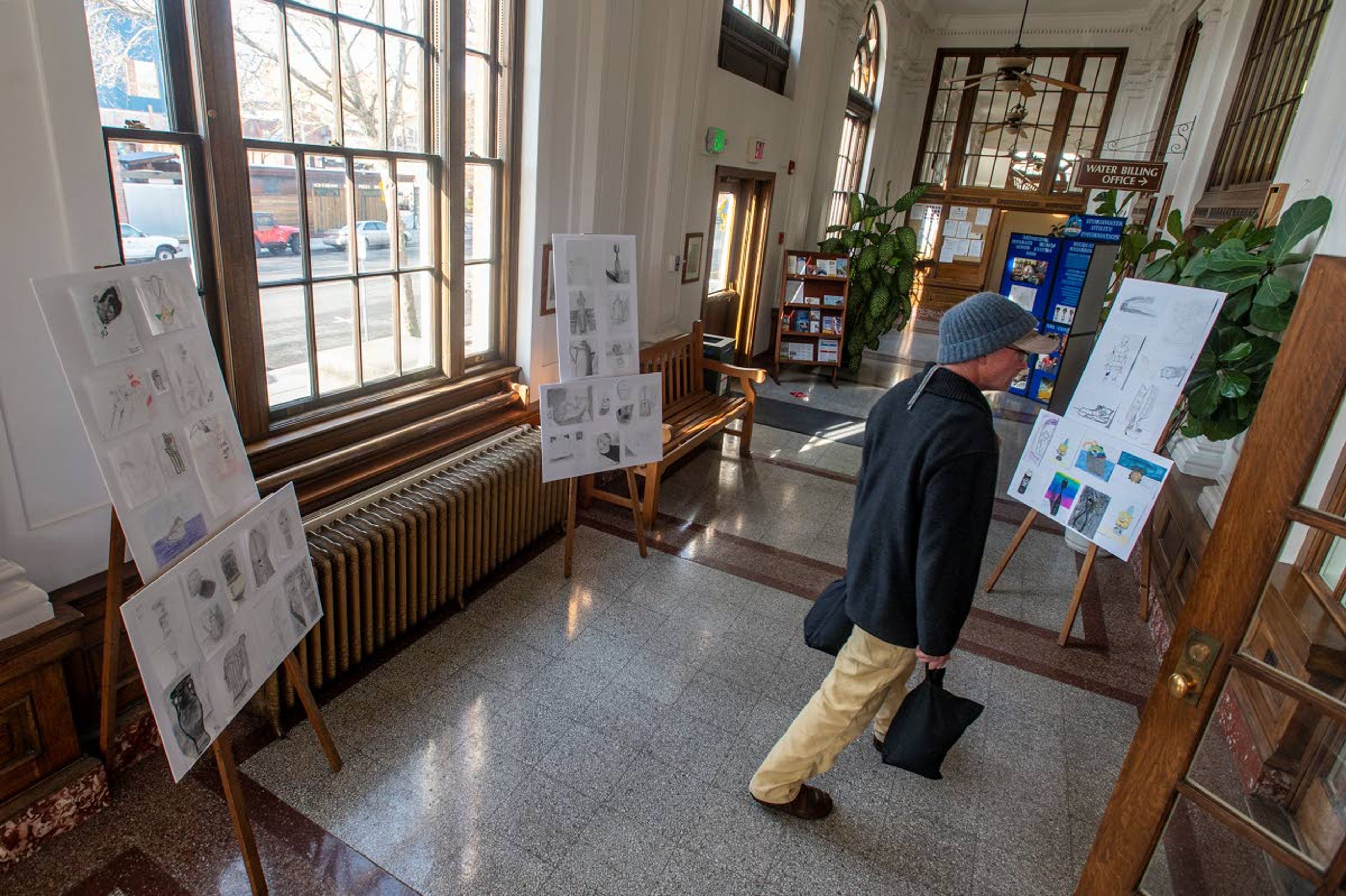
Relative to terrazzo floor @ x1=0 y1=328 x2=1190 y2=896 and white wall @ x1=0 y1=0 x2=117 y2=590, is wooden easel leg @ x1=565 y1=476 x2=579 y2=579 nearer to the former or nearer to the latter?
terrazzo floor @ x1=0 y1=328 x2=1190 y2=896

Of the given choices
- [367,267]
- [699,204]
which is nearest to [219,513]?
[367,267]

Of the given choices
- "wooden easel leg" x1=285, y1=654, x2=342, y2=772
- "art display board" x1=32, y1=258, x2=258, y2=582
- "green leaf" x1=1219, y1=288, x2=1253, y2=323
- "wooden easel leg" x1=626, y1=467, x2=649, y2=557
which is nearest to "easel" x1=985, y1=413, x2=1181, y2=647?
"green leaf" x1=1219, y1=288, x2=1253, y2=323

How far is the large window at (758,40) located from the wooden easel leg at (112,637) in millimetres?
4865

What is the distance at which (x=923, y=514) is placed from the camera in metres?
1.73

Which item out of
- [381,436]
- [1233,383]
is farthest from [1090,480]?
[381,436]

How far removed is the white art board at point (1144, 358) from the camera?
2666 mm

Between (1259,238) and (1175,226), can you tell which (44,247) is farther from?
(1175,226)

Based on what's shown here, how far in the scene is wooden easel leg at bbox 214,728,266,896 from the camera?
5.42 ft

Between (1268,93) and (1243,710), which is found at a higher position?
(1268,93)

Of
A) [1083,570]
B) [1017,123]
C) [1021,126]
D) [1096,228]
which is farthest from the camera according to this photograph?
[1021,126]

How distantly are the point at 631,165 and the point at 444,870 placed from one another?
3.85 meters

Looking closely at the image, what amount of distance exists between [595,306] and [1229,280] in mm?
2686

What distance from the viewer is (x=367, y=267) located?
9.43 ft

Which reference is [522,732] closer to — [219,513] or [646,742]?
[646,742]
